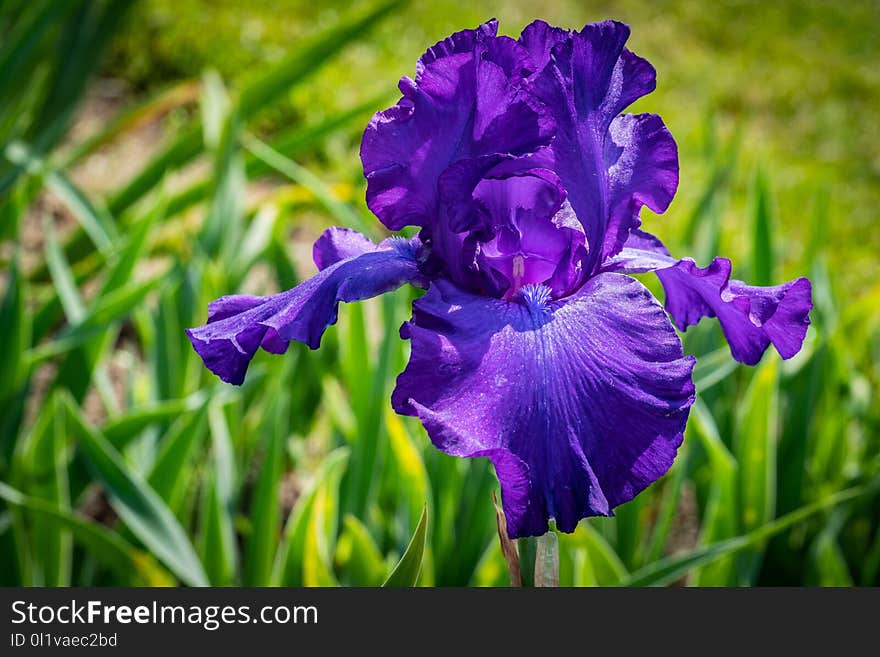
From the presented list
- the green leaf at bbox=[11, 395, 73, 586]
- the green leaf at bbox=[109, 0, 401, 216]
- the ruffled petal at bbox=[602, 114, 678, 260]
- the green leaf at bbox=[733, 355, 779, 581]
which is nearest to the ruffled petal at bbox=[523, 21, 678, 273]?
the ruffled petal at bbox=[602, 114, 678, 260]

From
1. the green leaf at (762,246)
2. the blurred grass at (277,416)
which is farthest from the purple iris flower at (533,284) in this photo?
the green leaf at (762,246)

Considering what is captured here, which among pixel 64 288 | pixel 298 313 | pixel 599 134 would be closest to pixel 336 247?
pixel 298 313

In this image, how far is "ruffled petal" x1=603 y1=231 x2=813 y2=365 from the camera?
773 millimetres

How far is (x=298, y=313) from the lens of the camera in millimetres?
727

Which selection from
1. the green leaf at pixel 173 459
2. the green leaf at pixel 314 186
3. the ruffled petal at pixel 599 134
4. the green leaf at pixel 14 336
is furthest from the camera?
the green leaf at pixel 314 186

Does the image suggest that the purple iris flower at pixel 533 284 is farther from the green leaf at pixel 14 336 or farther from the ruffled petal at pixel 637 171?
the green leaf at pixel 14 336

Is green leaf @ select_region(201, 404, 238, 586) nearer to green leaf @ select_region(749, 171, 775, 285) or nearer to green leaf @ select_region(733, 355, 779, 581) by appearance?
green leaf @ select_region(733, 355, 779, 581)

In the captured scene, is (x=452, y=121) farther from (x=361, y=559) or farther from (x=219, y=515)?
(x=219, y=515)

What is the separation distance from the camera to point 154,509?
126 centimetres

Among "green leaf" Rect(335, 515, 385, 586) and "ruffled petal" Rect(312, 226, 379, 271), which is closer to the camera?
"ruffled petal" Rect(312, 226, 379, 271)

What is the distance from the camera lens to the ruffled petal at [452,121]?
0.72 metres

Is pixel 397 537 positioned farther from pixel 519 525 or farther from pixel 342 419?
pixel 519 525

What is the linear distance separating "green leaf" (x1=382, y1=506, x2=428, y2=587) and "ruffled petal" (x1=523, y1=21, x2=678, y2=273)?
0.27 m

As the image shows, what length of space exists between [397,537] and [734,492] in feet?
1.63
